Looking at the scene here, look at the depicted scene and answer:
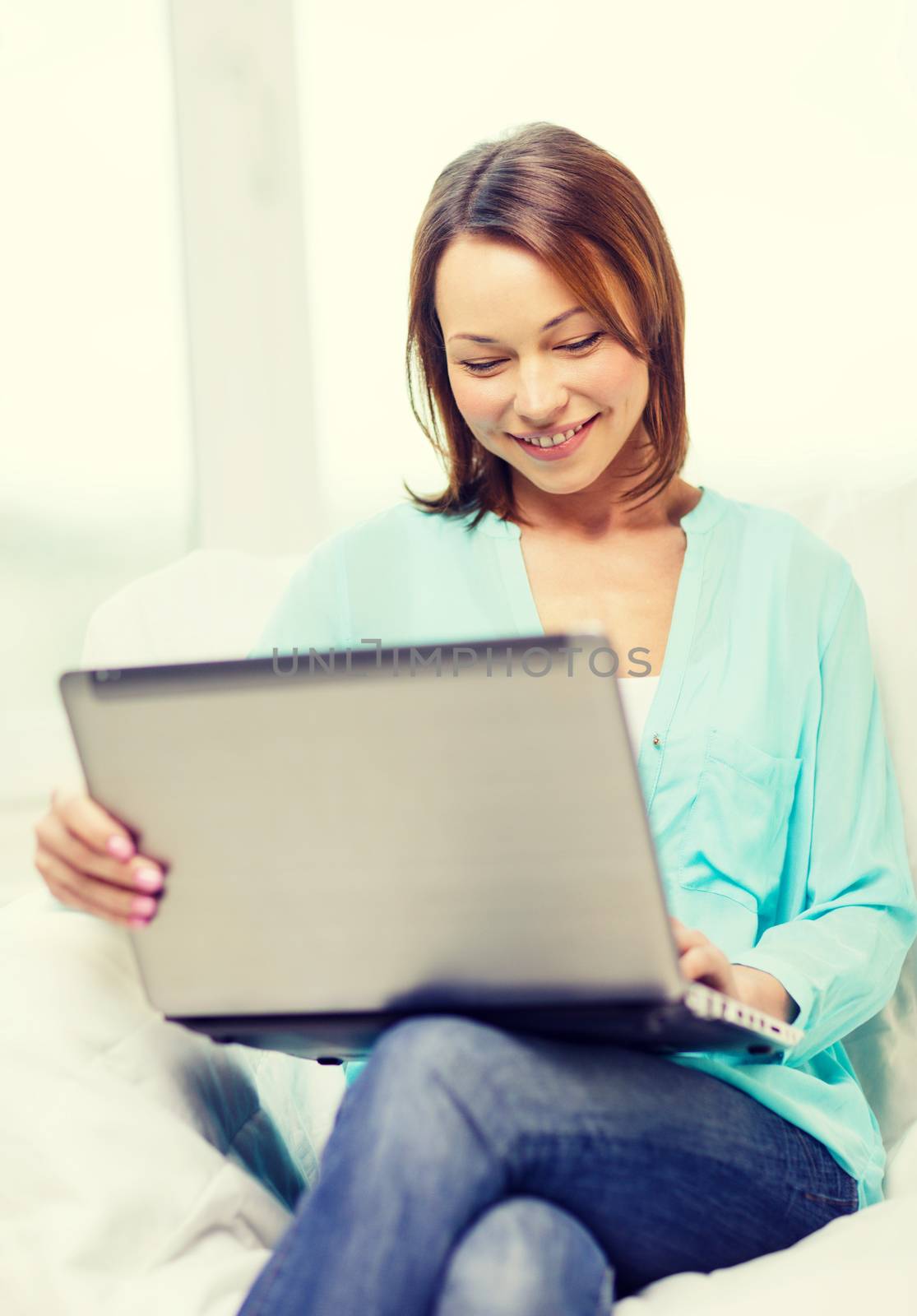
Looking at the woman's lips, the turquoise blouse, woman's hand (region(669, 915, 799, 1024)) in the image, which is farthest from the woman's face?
woman's hand (region(669, 915, 799, 1024))

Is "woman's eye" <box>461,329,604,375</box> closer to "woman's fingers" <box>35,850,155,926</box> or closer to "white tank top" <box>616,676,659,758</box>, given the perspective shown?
"white tank top" <box>616,676,659,758</box>

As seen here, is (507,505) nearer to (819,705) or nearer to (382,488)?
(819,705)

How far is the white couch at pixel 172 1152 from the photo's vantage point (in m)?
0.79

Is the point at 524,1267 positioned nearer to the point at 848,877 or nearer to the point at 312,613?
the point at 848,877

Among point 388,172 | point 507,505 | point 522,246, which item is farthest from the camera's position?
point 388,172

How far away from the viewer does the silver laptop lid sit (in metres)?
0.64

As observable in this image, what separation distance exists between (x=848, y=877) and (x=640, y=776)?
37cm

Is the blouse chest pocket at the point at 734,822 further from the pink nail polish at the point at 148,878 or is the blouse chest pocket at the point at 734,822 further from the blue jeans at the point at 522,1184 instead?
the pink nail polish at the point at 148,878

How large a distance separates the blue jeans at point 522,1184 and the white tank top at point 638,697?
1.04 feet

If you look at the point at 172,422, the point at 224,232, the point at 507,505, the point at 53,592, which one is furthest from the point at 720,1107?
the point at 224,232

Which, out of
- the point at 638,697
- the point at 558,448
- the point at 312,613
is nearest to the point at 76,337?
the point at 312,613

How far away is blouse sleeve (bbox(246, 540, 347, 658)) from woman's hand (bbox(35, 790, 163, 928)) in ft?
1.36

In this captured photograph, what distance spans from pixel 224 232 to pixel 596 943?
5.73 ft

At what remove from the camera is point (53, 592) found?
1.89 metres
